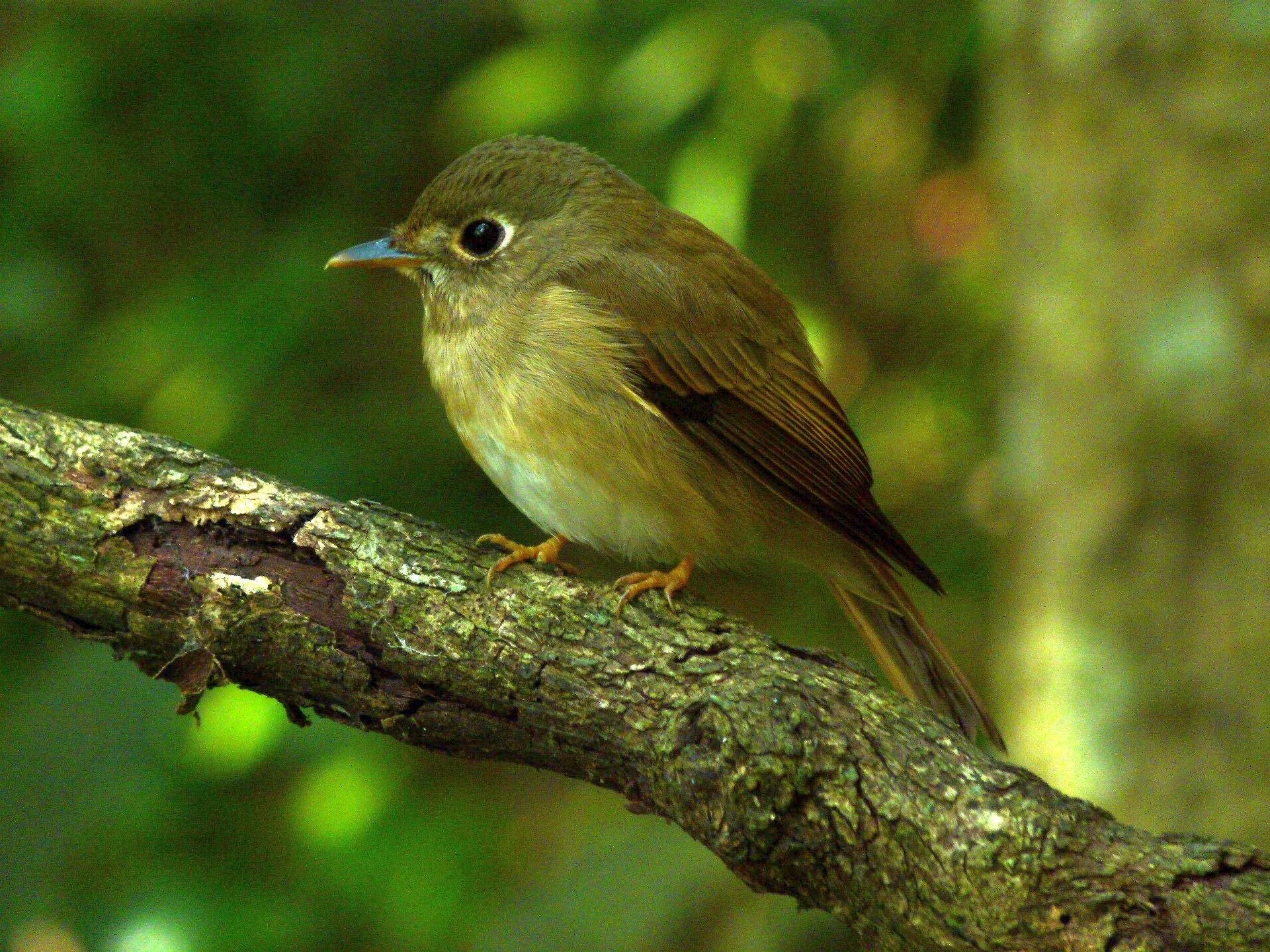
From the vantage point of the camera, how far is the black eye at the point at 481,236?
363cm

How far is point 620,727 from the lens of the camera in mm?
2502

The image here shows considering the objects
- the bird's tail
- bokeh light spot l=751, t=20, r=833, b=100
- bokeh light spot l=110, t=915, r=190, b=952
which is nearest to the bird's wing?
the bird's tail

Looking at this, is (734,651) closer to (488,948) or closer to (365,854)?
(488,948)

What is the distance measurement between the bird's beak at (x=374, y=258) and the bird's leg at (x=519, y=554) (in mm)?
911

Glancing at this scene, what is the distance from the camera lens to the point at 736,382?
339 cm

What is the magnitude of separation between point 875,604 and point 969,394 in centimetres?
223

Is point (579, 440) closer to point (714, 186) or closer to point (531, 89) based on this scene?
point (714, 186)

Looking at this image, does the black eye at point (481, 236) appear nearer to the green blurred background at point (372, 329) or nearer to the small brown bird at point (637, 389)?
the small brown bird at point (637, 389)

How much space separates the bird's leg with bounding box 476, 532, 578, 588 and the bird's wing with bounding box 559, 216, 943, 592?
1.41 feet

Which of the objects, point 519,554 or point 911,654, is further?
point 911,654

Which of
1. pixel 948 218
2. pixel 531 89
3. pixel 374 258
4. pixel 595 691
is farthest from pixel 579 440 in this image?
pixel 948 218

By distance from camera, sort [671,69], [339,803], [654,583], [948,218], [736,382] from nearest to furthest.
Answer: [654,583] → [736,382] → [339,803] → [671,69] → [948,218]

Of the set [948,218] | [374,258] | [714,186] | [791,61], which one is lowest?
[374,258]

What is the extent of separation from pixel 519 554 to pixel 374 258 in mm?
1123
